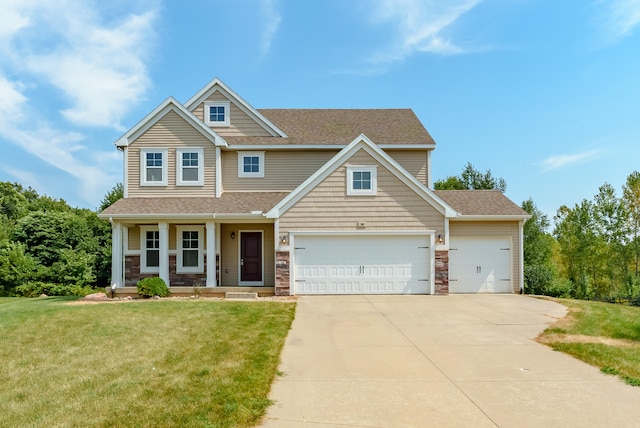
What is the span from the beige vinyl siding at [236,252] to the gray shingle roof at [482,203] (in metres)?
7.34

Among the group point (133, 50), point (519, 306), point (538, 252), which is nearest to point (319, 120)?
point (133, 50)

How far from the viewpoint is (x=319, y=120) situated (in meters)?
20.6

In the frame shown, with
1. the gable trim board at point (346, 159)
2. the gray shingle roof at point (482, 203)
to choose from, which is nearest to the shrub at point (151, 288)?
the gable trim board at point (346, 159)

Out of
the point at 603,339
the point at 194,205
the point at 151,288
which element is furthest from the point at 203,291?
the point at 603,339

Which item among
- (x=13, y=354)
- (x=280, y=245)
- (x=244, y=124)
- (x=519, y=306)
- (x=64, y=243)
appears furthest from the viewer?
(x=64, y=243)

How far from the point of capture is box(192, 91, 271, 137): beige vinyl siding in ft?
60.8

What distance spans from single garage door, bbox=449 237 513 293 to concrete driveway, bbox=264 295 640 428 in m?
6.03

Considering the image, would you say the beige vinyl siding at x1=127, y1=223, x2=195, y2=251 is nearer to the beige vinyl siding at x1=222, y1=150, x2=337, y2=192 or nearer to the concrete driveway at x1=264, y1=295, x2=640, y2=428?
the beige vinyl siding at x1=222, y1=150, x2=337, y2=192

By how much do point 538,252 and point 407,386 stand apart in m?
27.6

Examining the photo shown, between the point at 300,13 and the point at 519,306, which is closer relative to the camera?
the point at 519,306

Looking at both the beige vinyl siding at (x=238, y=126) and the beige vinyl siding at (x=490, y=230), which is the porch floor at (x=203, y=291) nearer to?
the beige vinyl siding at (x=238, y=126)

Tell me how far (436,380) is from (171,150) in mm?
14423

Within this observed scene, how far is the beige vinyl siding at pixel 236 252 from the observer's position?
1734 cm

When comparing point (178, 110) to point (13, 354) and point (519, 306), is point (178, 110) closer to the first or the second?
point (13, 354)
